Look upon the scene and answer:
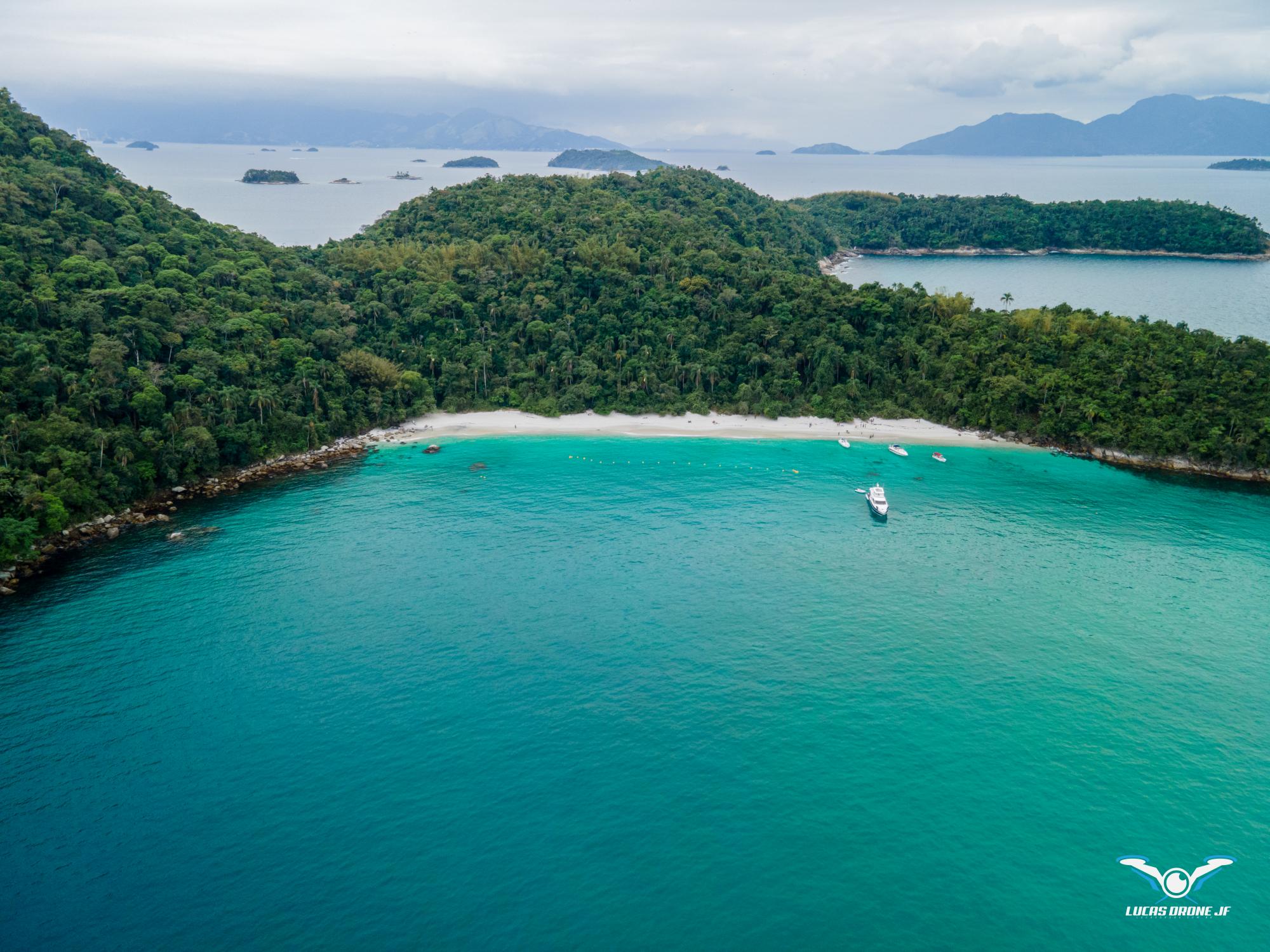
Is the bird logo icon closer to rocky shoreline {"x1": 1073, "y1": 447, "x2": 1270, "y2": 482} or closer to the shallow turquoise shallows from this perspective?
the shallow turquoise shallows

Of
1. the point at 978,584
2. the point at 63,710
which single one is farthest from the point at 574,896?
the point at 978,584

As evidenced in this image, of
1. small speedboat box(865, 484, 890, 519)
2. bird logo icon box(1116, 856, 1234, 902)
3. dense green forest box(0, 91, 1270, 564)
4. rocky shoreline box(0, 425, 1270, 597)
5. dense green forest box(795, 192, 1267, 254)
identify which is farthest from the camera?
dense green forest box(795, 192, 1267, 254)

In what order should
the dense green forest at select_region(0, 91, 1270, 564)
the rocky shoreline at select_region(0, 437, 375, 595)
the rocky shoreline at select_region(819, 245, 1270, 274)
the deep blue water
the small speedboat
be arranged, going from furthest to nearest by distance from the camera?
the rocky shoreline at select_region(819, 245, 1270, 274) → the deep blue water → the dense green forest at select_region(0, 91, 1270, 564) → the small speedboat → the rocky shoreline at select_region(0, 437, 375, 595)

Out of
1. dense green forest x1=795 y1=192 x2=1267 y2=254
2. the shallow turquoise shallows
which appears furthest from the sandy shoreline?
dense green forest x1=795 y1=192 x2=1267 y2=254

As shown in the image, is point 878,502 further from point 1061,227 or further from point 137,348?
point 1061,227

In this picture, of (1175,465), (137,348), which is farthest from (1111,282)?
(137,348)

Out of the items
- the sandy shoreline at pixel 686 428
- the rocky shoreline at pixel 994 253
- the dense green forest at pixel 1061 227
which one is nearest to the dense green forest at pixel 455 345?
the sandy shoreline at pixel 686 428
